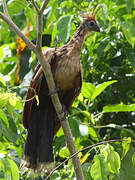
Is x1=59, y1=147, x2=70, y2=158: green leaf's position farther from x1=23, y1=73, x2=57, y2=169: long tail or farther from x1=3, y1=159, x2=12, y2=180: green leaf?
x1=3, y1=159, x2=12, y2=180: green leaf

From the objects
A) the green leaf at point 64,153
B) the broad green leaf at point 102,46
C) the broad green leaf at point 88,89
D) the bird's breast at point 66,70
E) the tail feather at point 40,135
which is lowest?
the green leaf at point 64,153

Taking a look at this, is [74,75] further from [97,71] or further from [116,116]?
[116,116]

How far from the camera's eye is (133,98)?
3352 mm

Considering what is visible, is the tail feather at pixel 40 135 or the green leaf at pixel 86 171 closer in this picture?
the green leaf at pixel 86 171

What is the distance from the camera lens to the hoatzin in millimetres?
2664

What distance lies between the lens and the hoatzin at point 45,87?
8.74 feet

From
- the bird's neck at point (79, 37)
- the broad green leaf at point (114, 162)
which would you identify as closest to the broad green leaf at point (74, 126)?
the bird's neck at point (79, 37)

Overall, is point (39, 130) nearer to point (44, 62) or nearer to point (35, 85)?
point (35, 85)

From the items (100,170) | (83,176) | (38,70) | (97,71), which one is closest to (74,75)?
(38,70)

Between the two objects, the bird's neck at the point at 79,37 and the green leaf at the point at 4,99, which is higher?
the bird's neck at the point at 79,37

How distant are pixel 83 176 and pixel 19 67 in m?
1.52

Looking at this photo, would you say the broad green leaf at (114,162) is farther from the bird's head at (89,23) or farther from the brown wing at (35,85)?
the bird's head at (89,23)

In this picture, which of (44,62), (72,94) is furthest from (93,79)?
(44,62)

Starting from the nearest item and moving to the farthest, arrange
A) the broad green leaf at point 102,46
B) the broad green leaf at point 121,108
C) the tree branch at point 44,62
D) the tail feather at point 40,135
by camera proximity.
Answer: the tree branch at point 44,62 < the tail feather at point 40,135 < the broad green leaf at point 121,108 < the broad green leaf at point 102,46
